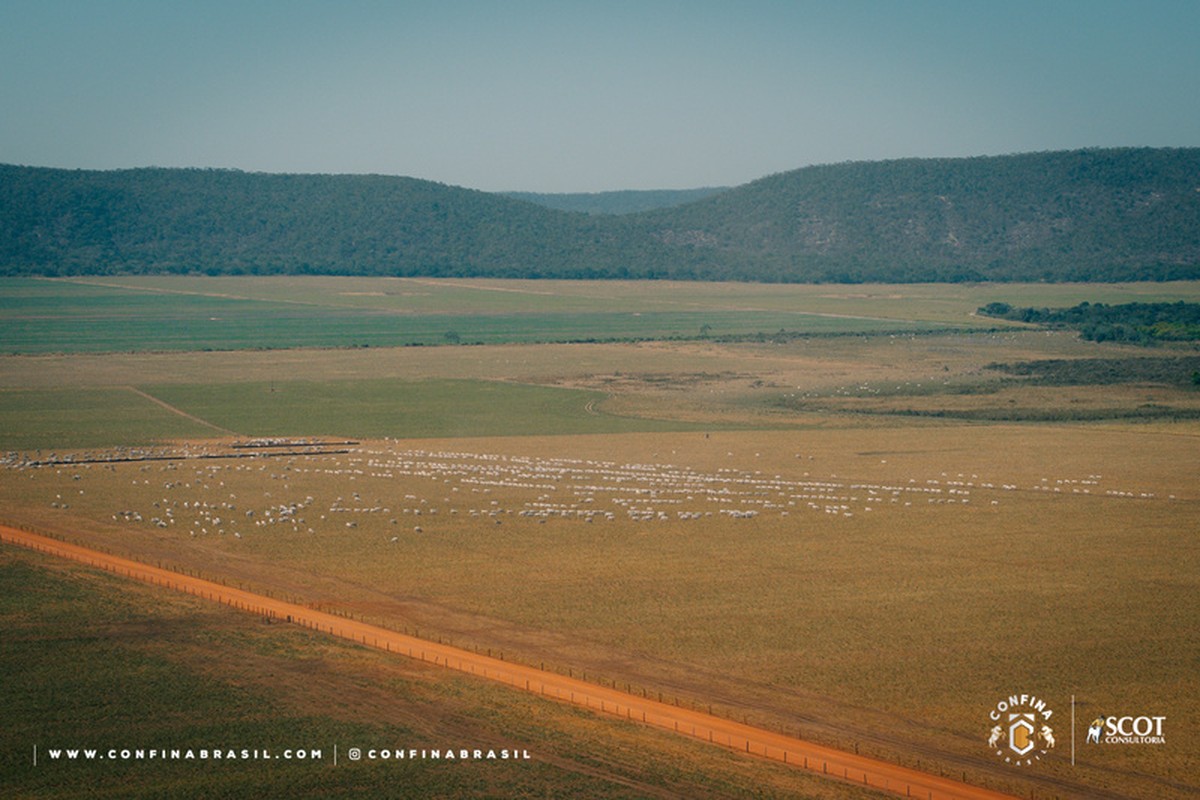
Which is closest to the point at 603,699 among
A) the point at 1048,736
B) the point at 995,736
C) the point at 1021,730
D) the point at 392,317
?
the point at 995,736

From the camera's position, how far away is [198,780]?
25.8 m

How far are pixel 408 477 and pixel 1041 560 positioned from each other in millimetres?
28545

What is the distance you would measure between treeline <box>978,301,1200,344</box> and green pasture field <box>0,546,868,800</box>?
379ft

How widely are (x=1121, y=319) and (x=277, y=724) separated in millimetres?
141181

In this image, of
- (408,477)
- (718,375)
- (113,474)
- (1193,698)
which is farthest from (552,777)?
(718,375)

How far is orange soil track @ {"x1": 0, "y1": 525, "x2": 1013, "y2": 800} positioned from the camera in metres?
26.1

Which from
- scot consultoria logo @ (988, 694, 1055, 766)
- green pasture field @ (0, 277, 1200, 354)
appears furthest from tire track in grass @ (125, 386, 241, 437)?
scot consultoria logo @ (988, 694, 1055, 766)

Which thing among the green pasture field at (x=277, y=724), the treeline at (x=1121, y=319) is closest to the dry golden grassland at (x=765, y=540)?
the green pasture field at (x=277, y=724)

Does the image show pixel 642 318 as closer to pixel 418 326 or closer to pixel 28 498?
pixel 418 326

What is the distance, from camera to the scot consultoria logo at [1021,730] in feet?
89.2

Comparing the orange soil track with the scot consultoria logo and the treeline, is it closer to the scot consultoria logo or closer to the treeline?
the scot consultoria logo

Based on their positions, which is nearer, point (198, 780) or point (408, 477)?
point (198, 780)

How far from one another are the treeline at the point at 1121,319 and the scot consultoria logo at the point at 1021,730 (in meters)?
111

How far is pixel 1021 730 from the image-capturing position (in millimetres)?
28172
